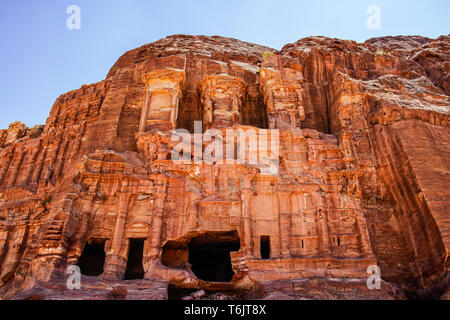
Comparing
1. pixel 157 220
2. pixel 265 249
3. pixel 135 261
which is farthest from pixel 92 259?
pixel 265 249

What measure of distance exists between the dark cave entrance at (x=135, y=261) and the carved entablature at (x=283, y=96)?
33.9ft

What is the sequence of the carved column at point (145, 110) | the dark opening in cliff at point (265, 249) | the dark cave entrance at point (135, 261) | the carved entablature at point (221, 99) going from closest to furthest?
the dark cave entrance at point (135, 261) → the dark opening in cliff at point (265, 249) → the carved column at point (145, 110) → the carved entablature at point (221, 99)

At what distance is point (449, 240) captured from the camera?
1680 cm

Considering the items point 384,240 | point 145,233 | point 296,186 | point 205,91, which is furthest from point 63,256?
point 384,240

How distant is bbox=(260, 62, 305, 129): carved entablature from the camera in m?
23.7

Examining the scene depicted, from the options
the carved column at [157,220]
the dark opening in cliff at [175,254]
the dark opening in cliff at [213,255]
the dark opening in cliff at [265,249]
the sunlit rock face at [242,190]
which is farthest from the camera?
the dark opening in cliff at [213,255]

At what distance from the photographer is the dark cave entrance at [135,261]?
1880 centimetres

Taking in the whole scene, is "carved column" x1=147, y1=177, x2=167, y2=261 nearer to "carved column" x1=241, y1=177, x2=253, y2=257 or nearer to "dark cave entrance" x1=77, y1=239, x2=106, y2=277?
"dark cave entrance" x1=77, y1=239, x2=106, y2=277

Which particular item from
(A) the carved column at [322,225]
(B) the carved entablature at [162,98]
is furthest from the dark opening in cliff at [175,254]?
(B) the carved entablature at [162,98]

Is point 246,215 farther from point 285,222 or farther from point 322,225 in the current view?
point 322,225

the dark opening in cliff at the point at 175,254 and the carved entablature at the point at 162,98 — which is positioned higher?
the carved entablature at the point at 162,98

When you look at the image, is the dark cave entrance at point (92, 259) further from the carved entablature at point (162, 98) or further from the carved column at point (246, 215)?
the carved entablature at point (162, 98)

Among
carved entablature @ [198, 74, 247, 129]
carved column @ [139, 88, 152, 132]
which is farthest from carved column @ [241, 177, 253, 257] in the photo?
carved column @ [139, 88, 152, 132]
